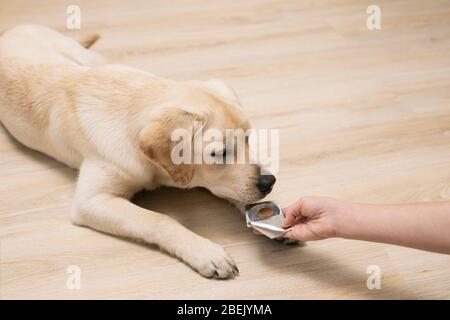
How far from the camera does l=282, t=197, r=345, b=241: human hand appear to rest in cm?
165

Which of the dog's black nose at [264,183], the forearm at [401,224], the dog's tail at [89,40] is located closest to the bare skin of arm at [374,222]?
the forearm at [401,224]

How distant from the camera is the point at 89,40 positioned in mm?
2891

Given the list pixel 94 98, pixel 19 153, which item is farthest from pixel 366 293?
pixel 19 153

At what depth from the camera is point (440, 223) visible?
1.44 meters

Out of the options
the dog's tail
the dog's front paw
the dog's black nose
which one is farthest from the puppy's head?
the dog's tail

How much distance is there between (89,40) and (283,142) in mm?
1400

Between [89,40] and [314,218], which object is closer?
[314,218]

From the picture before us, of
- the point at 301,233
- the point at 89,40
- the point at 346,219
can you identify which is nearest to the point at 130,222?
the point at 301,233

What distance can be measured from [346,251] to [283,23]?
1990mm

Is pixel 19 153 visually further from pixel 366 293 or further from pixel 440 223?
pixel 440 223

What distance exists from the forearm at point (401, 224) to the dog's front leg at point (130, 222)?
453 millimetres

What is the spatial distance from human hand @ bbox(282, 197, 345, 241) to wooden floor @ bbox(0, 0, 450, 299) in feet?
0.45

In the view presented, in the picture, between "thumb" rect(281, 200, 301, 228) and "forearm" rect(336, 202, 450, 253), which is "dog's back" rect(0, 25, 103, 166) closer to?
"thumb" rect(281, 200, 301, 228)

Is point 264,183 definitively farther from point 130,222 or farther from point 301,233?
point 130,222
